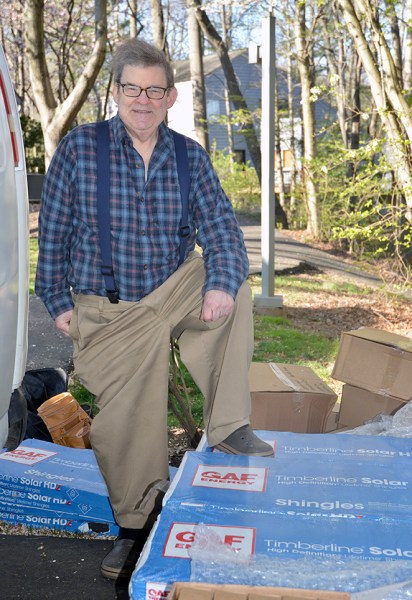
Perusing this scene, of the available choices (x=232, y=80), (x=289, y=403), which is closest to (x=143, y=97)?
(x=289, y=403)

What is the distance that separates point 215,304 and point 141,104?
2.71 ft

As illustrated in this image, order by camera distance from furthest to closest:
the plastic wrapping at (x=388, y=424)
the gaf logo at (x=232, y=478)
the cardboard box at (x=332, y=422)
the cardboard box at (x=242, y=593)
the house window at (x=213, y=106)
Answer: the house window at (x=213, y=106) < the cardboard box at (x=332, y=422) < the plastic wrapping at (x=388, y=424) < the gaf logo at (x=232, y=478) < the cardboard box at (x=242, y=593)

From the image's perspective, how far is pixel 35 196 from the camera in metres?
25.8

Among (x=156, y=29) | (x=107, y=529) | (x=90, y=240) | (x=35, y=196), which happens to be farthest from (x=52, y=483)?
(x=35, y=196)

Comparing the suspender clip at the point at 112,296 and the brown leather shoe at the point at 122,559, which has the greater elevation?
the suspender clip at the point at 112,296

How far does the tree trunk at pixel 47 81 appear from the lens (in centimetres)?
1170

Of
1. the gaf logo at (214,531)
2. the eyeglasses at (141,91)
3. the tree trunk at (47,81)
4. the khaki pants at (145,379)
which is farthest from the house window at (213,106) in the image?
the gaf logo at (214,531)

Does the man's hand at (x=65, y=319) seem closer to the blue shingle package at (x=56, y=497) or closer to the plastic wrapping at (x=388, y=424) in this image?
the blue shingle package at (x=56, y=497)

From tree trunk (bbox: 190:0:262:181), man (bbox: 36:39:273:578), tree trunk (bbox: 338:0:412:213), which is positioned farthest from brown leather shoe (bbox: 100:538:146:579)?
tree trunk (bbox: 190:0:262:181)

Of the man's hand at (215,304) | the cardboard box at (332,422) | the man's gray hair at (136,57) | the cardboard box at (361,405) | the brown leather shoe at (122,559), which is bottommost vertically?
the brown leather shoe at (122,559)

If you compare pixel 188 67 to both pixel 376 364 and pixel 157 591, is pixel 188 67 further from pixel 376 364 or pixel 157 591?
pixel 157 591

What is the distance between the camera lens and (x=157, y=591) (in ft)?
6.72

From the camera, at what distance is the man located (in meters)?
3.26

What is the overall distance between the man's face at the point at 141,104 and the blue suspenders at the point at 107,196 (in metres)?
0.11
